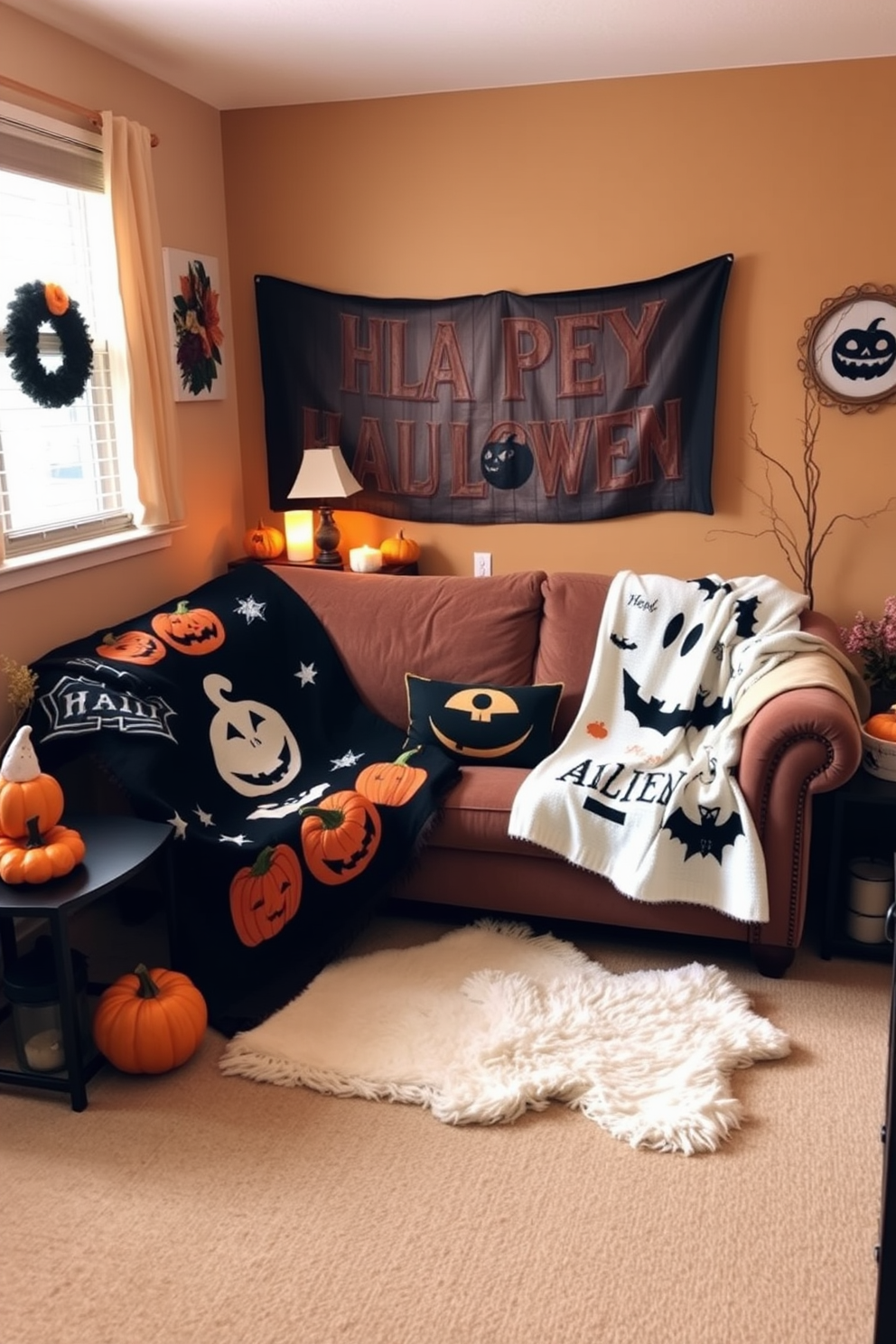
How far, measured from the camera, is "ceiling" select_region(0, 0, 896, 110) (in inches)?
119

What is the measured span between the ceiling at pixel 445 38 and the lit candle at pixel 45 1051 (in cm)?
244

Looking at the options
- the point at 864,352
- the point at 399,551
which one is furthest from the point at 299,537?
the point at 864,352

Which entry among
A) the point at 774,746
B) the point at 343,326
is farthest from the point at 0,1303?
the point at 343,326

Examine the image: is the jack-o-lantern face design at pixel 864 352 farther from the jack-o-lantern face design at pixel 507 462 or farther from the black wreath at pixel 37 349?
the black wreath at pixel 37 349

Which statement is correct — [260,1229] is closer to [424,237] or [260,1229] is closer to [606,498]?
[606,498]

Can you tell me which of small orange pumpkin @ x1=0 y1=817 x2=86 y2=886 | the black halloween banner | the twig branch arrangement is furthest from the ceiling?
small orange pumpkin @ x1=0 y1=817 x2=86 y2=886

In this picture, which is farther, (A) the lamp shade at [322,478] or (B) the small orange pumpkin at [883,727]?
(A) the lamp shade at [322,478]

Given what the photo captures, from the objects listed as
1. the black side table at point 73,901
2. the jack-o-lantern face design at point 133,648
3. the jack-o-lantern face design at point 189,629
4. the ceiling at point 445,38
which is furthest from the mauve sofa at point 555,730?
the ceiling at point 445,38

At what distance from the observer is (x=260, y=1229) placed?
2.06 metres

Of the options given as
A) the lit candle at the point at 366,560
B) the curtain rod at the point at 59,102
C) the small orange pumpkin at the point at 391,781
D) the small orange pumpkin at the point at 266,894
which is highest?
the curtain rod at the point at 59,102

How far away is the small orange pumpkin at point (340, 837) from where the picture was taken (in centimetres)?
288

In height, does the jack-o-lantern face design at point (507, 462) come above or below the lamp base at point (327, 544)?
above

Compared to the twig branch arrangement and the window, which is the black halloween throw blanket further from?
the twig branch arrangement

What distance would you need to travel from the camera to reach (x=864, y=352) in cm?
367
